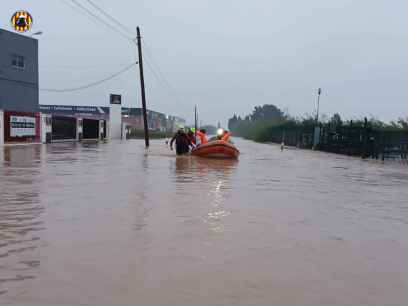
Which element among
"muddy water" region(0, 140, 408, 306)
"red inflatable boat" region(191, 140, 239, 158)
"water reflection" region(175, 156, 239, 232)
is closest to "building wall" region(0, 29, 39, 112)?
"red inflatable boat" region(191, 140, 239, 158)

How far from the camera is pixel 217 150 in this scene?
20.0m

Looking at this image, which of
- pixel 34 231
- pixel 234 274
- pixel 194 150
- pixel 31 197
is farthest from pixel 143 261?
pixel 194 150

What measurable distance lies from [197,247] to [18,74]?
37234 mm

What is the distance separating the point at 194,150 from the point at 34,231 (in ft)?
51.1

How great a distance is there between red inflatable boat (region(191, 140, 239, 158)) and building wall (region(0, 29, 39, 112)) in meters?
23.2

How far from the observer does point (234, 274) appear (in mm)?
4027

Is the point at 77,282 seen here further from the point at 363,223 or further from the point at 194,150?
the point at 194,150

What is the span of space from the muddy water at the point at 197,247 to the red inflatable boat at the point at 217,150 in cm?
1032

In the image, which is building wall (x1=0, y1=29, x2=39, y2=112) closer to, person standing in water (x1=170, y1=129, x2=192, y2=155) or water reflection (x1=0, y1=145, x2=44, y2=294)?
person standing in water (x1=170, y1=129, x2=192, y2=155)

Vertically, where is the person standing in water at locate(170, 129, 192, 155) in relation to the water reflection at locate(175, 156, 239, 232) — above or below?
above

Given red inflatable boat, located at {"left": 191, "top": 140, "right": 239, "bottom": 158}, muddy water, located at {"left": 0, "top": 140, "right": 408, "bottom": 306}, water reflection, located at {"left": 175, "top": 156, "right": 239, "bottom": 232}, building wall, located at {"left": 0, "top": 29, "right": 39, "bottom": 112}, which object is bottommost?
muddy water, located at {"left": 0, "top": 140, "right": 408, "bottom": 306}

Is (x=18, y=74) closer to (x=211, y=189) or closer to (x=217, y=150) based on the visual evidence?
(x=217, y=150)

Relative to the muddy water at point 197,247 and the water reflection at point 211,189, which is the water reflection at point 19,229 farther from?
the water reflection at point 211,189

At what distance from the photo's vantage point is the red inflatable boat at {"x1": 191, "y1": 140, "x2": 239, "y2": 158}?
1983 centimetres
